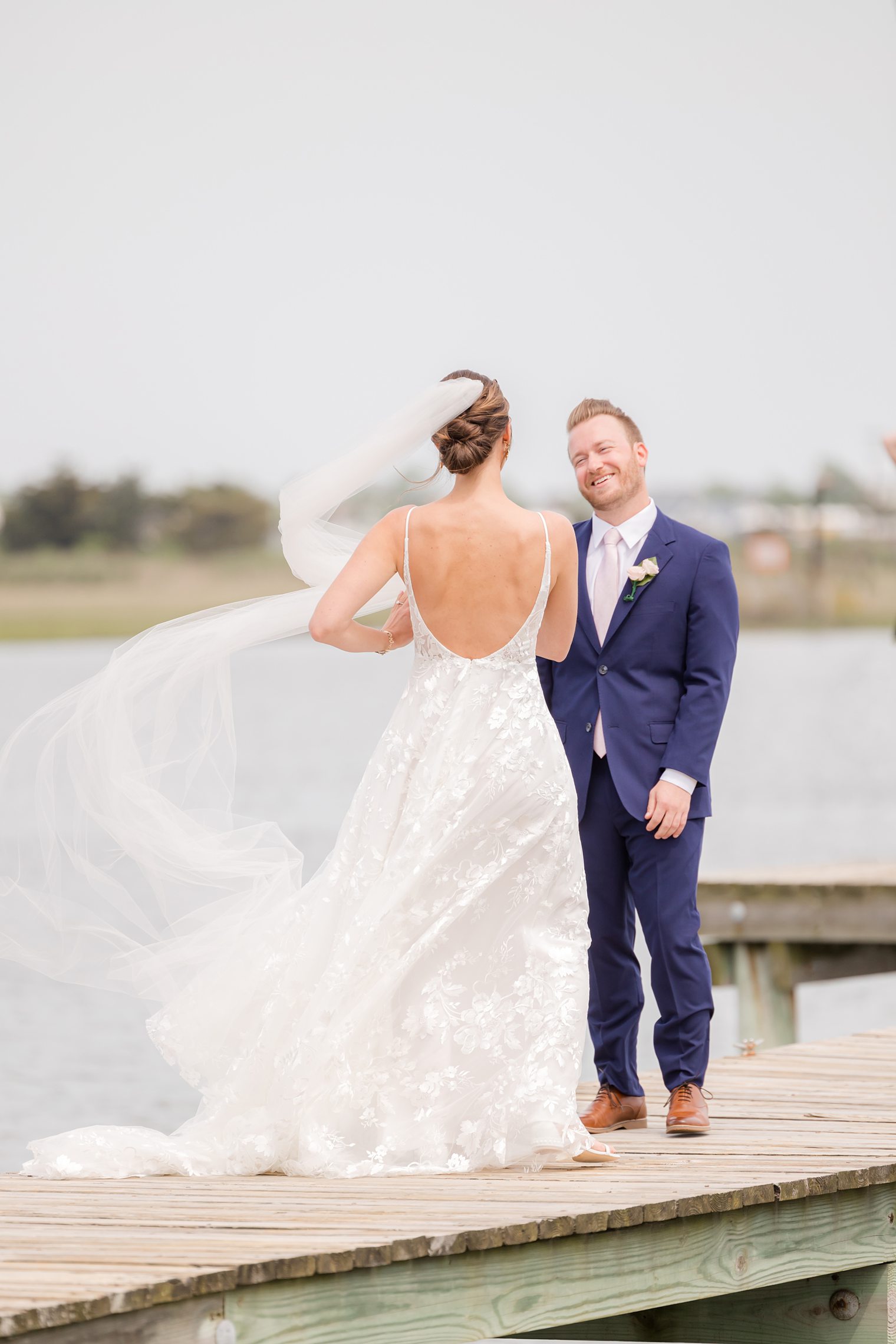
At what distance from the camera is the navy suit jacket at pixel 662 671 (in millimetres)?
4629

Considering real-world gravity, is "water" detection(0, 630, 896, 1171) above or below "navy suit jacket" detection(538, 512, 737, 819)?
below

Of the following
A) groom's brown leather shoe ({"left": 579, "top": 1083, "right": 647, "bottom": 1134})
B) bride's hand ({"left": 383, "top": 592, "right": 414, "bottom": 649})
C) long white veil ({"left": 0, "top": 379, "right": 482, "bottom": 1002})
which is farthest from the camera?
groom's brown leather shoe ({"left": 579, "top": 1083, "right": 647, "bottom": 1134})

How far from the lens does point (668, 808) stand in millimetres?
4551

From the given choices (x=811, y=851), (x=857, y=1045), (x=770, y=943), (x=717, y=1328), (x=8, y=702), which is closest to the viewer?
(x=717, y=1328)

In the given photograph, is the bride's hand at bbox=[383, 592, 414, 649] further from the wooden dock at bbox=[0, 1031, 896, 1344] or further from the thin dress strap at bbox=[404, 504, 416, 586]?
the wooden dock at bbox=[0, 1031, 896, 1344]

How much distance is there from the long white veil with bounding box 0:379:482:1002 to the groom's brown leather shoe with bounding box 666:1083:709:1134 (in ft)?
3.73

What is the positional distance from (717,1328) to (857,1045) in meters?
1.88

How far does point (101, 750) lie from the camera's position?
462 cm

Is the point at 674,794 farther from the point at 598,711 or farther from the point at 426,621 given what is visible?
the point at 426,621

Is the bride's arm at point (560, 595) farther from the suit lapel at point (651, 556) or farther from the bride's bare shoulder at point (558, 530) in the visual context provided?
the suit lapel at point (651, 556)

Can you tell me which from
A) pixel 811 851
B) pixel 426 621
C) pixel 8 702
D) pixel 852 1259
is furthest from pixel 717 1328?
pixel 8 702

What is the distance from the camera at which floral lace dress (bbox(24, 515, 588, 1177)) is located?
4.03 metres

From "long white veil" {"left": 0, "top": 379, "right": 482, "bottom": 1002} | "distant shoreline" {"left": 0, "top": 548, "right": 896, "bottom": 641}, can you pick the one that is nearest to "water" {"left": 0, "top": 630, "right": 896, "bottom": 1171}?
"long white veil" {"left": 0, "top": 379, "right": 482, "bottom": 1002}

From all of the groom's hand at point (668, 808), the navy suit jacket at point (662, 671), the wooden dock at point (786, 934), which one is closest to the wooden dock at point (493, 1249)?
the groom's hand at point (668, 808)
